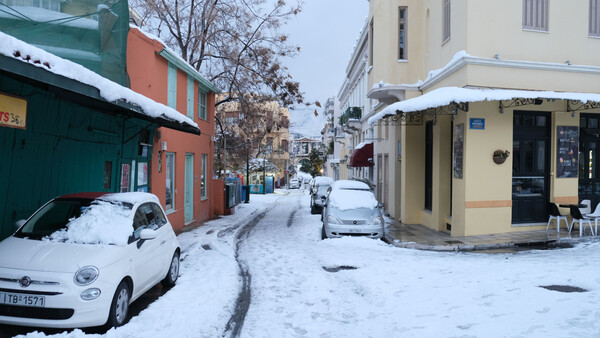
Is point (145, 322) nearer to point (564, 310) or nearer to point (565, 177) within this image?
point (564, 310)

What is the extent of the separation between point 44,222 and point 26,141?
1.81 metres

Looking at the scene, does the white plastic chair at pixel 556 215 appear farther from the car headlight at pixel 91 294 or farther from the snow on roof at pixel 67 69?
the car headlight at pixel 91 294

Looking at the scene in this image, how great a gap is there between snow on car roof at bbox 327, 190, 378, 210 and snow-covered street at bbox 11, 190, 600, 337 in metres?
2.09

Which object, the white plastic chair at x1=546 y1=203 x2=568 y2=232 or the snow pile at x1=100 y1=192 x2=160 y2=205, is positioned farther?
the white plastic chair at x1=546 y1=203 x2=568 y2=232

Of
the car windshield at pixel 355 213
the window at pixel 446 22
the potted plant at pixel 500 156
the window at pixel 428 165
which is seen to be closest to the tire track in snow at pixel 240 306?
the car windshield at pixel 355 213

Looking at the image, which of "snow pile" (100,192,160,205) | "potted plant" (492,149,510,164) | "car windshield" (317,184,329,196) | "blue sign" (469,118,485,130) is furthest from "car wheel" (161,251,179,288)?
"car windshield" (317,184,329,196)

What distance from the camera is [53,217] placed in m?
5.56

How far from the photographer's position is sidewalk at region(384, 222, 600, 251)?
10.0 meters

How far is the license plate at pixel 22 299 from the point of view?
4.31 m

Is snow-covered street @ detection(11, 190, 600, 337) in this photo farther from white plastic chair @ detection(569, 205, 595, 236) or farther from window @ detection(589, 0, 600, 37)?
window @ detection(589, 0, 600, 37)

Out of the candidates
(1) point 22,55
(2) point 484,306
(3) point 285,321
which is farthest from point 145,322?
(2) point 484,306

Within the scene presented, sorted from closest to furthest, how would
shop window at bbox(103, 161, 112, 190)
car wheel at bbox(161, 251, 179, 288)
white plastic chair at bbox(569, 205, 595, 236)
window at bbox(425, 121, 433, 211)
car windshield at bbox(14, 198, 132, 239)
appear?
car windshield at bbox(14, 198, 132, 239) < car wheel at bbox(161, 251, 179, 288) < shop window at bbox(103, 161, 112, 190) < white plastic chair at bbox(569, 205, 595, 236) < window at bbox(425, 121, 433, 211)

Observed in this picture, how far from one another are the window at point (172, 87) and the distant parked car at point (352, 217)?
6.03m

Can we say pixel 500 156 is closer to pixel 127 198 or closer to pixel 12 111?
pixel 127 198
